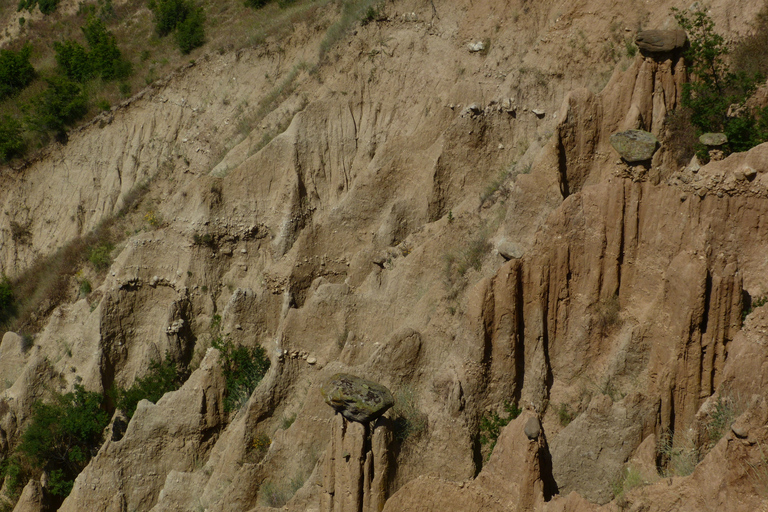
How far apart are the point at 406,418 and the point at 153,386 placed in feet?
33.5

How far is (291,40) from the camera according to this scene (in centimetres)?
3175

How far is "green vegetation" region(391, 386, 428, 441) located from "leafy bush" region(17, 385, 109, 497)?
1159cm

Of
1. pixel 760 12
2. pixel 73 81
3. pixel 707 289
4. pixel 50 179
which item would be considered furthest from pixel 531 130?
pixel 73 81

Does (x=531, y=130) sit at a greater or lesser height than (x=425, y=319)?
greater

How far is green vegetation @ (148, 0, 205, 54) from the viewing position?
35.8m

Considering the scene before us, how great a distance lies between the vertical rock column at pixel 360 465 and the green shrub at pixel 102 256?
14.2 m

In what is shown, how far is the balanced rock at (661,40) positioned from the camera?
2095cm

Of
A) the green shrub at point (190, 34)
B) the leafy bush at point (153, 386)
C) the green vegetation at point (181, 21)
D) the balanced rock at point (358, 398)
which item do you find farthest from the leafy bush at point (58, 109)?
the balanced rock at point (358, 398)

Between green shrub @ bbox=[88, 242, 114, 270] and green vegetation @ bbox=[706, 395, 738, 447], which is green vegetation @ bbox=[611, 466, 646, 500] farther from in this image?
green shrub @ bbox=[88, 242, 114, 270]

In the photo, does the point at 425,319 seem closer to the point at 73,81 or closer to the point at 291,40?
the point at 291,40

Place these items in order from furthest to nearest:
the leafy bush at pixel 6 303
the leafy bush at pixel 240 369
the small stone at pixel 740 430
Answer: the leafy bush at pixel 6 303 < the leafy bush at pixel 240 369 < the small stone at pixel 740 430

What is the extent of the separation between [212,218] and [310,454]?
9195 mm


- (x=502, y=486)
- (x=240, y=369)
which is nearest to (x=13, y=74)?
(x=240, y=369)

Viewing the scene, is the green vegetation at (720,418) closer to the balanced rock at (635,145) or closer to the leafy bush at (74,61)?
the balanced rock at (635,145)
